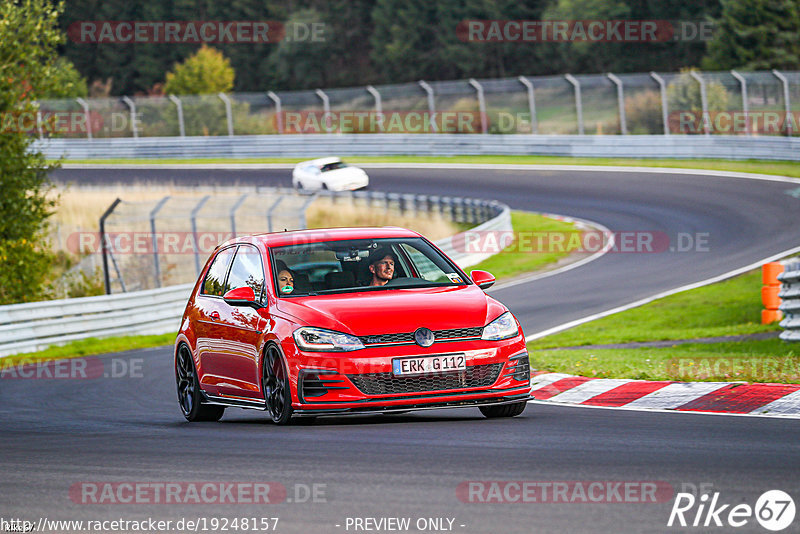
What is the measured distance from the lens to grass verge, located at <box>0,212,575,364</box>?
67.4 ft

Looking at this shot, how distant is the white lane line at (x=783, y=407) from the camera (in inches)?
340

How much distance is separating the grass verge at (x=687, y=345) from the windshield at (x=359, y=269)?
8.13ft

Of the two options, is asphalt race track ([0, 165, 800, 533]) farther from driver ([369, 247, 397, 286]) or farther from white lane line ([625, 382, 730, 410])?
driver ([369, 247, 397, 286])

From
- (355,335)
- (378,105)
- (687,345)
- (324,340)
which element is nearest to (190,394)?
(324,340)

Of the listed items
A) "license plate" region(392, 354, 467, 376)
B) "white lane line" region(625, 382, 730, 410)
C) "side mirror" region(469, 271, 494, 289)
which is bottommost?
"white lane line" region(625, 382, 730, 410)

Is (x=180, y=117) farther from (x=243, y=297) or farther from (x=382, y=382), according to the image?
(x=382, y=382)

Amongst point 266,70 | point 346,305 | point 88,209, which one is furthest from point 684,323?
point 266,70

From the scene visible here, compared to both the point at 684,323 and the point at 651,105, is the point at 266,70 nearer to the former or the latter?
the point at 651,105

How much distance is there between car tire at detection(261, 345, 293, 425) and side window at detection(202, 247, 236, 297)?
1.45 metres

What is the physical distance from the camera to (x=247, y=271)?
9992mm

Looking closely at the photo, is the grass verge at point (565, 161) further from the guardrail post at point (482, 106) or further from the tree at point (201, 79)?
the tree at point (201, 79)

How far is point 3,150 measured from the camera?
85.0 feet

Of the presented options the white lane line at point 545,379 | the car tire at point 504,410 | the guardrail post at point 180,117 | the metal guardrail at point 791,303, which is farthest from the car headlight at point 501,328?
the guardrail post at point 180,117

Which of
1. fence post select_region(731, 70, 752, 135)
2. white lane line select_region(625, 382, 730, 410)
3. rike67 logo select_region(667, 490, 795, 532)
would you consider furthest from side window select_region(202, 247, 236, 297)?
fence post select_region(731, 70, 752, 135)
